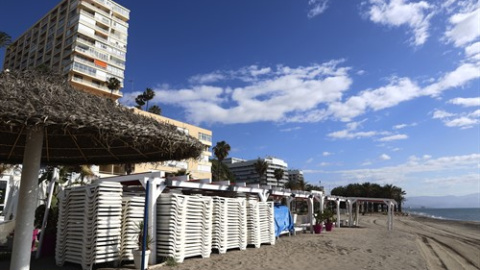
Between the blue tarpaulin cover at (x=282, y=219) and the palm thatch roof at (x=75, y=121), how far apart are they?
11990 millimetres

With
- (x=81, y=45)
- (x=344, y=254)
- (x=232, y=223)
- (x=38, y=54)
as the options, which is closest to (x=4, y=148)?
(x=232, y=223)

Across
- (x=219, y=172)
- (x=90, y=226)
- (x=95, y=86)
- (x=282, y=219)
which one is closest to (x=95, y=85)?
(x=95, y=86)

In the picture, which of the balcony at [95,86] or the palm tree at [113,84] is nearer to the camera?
the balcony at [95,86]

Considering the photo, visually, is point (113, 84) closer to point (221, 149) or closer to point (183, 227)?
point (221, 149)

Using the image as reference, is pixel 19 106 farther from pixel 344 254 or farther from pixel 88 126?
pixel 344 254

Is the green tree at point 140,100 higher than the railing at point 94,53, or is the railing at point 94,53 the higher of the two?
the railing at point 94,53

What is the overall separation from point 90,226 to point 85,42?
59250 millimetres

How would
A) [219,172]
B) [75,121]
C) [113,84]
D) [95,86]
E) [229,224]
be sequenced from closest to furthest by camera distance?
[75,121] < [229,224] < [113,84] < [219,172] < [95,86]

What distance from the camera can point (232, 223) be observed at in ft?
39.8

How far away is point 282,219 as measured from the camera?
60.0 ft

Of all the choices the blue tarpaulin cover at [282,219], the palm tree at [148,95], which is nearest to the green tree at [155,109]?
the palm tree at [148,95]

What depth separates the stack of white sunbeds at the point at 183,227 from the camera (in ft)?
31.4

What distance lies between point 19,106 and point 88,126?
2.35 ft

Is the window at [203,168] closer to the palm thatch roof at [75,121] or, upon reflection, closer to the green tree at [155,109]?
the green tree at [155,109]
